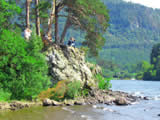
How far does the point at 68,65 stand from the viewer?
31.8 m

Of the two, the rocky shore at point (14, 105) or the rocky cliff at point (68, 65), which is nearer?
the rocky shore at point (14, 105)

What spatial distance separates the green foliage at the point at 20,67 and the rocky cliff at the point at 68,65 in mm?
4289

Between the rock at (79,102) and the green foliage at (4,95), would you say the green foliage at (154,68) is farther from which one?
the green foliage at (4,95)

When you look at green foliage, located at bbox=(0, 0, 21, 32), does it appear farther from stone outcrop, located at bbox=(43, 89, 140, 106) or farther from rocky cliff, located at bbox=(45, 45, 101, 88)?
stone outcrop, located at bbox=(43, 89, 140, 106)

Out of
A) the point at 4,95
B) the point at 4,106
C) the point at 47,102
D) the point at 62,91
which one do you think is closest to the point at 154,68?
the point at 62,91

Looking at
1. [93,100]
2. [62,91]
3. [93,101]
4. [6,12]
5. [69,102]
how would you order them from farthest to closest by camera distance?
1. [93,100]
2. [93,101]
3. [6,12]
4. [62,91]
5. [69,102]

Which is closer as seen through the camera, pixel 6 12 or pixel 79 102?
pixel 79 102

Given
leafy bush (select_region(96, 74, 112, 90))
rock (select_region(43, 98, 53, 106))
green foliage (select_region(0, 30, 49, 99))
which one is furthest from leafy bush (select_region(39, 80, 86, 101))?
leafy bush (select_region(96, 74, 112, 90))

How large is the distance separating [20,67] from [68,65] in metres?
8.70

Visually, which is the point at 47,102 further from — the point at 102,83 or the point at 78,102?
the point at 102,83

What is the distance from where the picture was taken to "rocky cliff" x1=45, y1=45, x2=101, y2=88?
98.1 ft

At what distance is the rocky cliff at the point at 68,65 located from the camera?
29.9m

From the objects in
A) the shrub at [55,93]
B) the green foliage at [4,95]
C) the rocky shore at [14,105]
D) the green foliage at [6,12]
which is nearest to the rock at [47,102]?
the shrub at [55,93]

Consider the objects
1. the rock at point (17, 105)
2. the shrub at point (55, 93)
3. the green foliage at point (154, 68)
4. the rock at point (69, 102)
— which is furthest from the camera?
the green foliage at point (154, 68)
